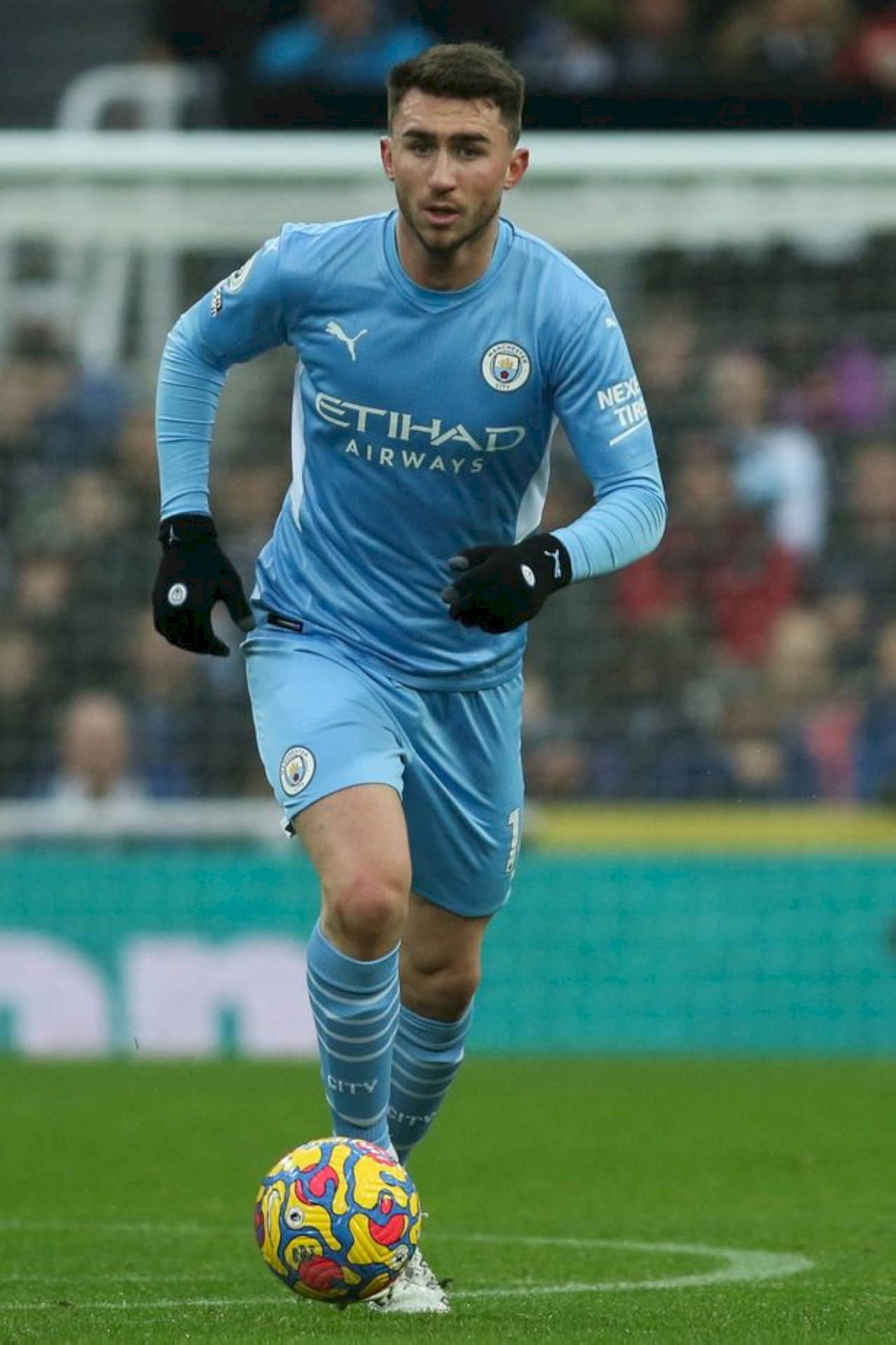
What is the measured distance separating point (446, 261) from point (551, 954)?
7459mm

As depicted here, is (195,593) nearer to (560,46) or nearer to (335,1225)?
(335,1225)

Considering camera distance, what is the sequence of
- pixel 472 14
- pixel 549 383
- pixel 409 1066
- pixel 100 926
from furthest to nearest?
pixel 472 14
pixel 100 926
pixel 409 1066
pixel 549 383

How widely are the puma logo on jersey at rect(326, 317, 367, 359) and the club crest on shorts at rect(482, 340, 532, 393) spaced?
0.97ft

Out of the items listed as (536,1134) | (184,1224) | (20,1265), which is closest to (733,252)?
(536,1134)

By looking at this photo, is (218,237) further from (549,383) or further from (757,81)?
(549,383)

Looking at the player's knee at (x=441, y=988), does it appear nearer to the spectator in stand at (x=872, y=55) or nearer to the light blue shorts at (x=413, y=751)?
the light blue shorts at (x=413, y=751)

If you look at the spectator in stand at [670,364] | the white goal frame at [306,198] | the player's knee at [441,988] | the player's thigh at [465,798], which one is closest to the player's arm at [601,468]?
the player's thigh at [465,798]

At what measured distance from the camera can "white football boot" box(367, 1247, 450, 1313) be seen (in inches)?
223

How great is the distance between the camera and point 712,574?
13.9 metres

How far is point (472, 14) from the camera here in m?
16.8

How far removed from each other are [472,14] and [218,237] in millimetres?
3686

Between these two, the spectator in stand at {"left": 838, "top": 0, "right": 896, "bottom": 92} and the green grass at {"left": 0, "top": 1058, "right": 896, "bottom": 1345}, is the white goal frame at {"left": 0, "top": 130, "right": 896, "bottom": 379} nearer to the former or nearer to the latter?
Result: the spectator in stand at {"left": 838, "top": 0, "right": 896, "bottom": 92}

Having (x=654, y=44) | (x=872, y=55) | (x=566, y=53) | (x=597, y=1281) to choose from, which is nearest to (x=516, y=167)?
(x=597, y=1281)

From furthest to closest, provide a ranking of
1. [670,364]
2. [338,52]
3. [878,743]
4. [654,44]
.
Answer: [654,44] < [338,52] < [670,364] < [878,743]
